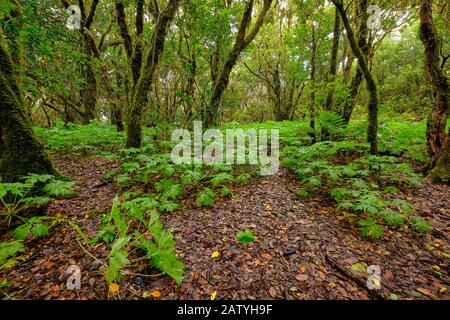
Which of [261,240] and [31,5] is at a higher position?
[31,5]

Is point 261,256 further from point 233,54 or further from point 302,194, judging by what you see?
point 233,54

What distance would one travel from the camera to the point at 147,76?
5199mm

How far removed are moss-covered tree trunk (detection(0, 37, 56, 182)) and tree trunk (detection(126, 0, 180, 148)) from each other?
2210 millimetres

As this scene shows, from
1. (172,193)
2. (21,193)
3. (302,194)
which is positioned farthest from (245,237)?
(21,193)

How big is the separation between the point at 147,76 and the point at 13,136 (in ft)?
9.64

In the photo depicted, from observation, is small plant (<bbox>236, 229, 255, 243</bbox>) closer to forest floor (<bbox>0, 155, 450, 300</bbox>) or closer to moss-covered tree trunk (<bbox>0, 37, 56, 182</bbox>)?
forest floor (<bbox>0, 155, 450, 300</bbox>)

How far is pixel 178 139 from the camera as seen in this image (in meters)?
6.08

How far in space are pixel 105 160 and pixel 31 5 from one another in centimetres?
370

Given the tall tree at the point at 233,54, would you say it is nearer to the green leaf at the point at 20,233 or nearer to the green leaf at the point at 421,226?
the green leaf at the point at 20,233

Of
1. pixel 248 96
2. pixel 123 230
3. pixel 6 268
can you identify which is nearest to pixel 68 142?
pixel 6 268

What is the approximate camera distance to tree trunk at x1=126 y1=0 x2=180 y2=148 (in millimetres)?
4961

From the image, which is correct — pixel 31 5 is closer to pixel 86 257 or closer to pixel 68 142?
pixel 68 142

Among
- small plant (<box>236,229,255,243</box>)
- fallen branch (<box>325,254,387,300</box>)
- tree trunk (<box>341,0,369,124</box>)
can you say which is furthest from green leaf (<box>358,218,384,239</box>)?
tree trunk (<box>341,0,369,124</box>)

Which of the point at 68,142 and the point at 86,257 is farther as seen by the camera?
the point at 68,142
